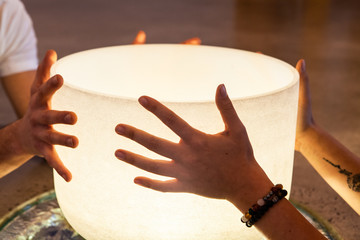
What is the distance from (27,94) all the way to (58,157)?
2.17ft

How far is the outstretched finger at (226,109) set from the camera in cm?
56

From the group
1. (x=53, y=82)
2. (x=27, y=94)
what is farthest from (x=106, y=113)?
(x=27, y=94)

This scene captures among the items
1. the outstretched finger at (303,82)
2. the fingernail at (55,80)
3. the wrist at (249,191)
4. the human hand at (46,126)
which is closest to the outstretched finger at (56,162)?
the human hand at (46,126)

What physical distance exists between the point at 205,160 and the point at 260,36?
2.40 metres

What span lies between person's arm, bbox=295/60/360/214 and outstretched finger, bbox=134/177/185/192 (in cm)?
37

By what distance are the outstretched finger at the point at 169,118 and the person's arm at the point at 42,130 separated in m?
0.12

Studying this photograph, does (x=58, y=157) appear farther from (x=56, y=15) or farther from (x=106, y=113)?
(x=56, y=15)

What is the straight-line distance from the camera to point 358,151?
4.60 ft

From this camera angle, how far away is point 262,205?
23.1 inches

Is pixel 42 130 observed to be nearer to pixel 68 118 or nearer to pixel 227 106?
pixel 68 118

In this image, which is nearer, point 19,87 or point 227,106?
point 227,106

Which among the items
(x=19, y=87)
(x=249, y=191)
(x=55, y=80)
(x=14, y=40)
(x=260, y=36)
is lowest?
(x=260, y=36)

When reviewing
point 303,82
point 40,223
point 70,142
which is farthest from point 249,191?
point 40,223

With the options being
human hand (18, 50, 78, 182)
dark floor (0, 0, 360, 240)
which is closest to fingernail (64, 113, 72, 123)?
human hand (18, 50, 78, 182)
